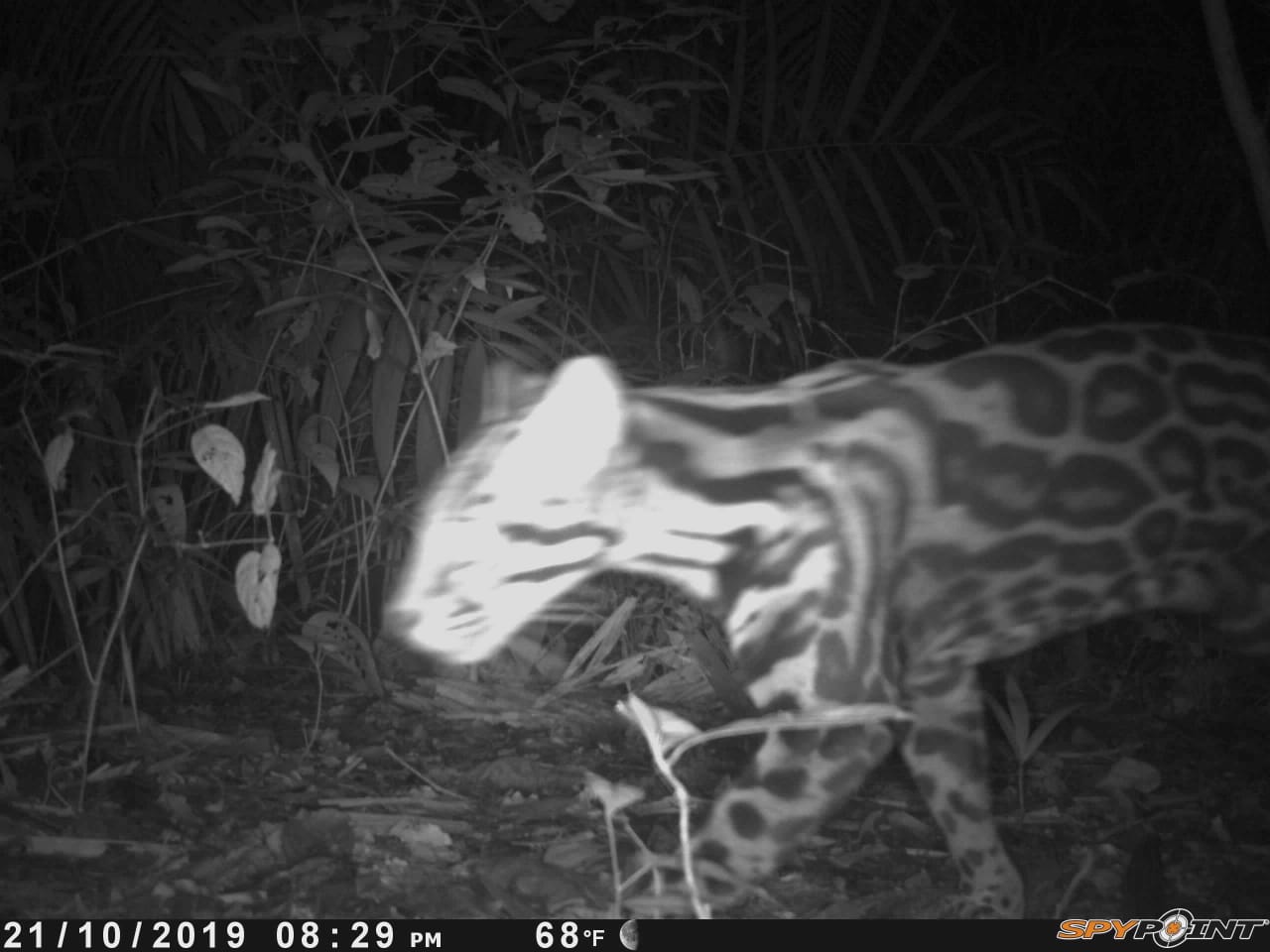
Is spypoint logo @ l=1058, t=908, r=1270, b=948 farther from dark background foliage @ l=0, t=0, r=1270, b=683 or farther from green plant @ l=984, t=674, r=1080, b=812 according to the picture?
dark background foliage @ l=0, t=0, r=1270, b=683

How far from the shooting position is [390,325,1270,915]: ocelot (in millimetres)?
1566

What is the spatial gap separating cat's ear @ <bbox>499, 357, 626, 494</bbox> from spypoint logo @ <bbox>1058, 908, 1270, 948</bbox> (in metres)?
0.83

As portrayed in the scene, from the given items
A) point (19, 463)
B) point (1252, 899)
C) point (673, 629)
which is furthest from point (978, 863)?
point (19, 463)

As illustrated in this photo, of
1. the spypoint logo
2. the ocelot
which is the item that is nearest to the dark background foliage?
the ocelot

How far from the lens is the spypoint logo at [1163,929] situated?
5.24ft

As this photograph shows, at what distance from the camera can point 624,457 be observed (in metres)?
1.59

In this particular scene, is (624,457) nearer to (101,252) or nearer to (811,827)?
(811,827)

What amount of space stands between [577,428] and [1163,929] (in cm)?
98

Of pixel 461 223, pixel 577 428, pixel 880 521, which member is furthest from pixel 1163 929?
pixel 461 223

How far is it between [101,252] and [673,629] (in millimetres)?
1366

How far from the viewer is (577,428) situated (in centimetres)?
161

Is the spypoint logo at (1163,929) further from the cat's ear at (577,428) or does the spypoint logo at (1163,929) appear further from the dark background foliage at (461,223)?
the dark background foliage at (461,223)

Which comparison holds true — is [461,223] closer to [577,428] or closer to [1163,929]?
[577,428]

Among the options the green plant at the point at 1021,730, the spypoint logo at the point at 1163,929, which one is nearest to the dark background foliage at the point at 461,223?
the green plant at the point at 1021,730
